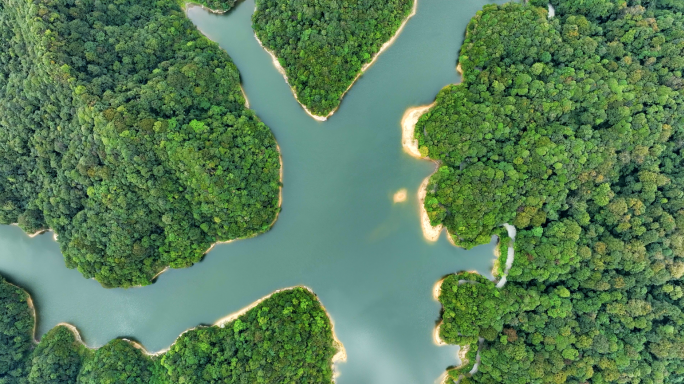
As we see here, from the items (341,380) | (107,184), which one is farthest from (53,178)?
(341,380)

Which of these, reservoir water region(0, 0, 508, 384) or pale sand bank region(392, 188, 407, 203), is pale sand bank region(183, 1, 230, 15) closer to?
reservoir water region(0, 0, 508, 384)

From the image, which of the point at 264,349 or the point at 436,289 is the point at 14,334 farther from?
the point at 436,289

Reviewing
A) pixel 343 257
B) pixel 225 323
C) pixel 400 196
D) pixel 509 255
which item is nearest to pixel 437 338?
pixel 509 255

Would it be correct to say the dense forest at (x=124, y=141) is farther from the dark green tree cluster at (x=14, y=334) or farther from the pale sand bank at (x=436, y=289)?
the pale sand bank at (x=436, y=289)

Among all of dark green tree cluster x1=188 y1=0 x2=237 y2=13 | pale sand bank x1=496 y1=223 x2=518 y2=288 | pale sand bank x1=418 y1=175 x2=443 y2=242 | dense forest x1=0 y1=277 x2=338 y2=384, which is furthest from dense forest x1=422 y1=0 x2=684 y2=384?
dark green tree cluster x1=188 y1=0 x2=237 y2=13

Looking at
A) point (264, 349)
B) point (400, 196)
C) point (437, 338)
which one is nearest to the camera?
point (264, 349)

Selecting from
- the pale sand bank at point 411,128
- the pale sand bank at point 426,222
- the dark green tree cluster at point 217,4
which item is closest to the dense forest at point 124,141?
the dark green tree cluster at point 217,4

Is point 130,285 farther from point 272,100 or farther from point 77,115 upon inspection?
point 272,100

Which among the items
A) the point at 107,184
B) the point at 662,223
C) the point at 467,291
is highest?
the point at 662,223
